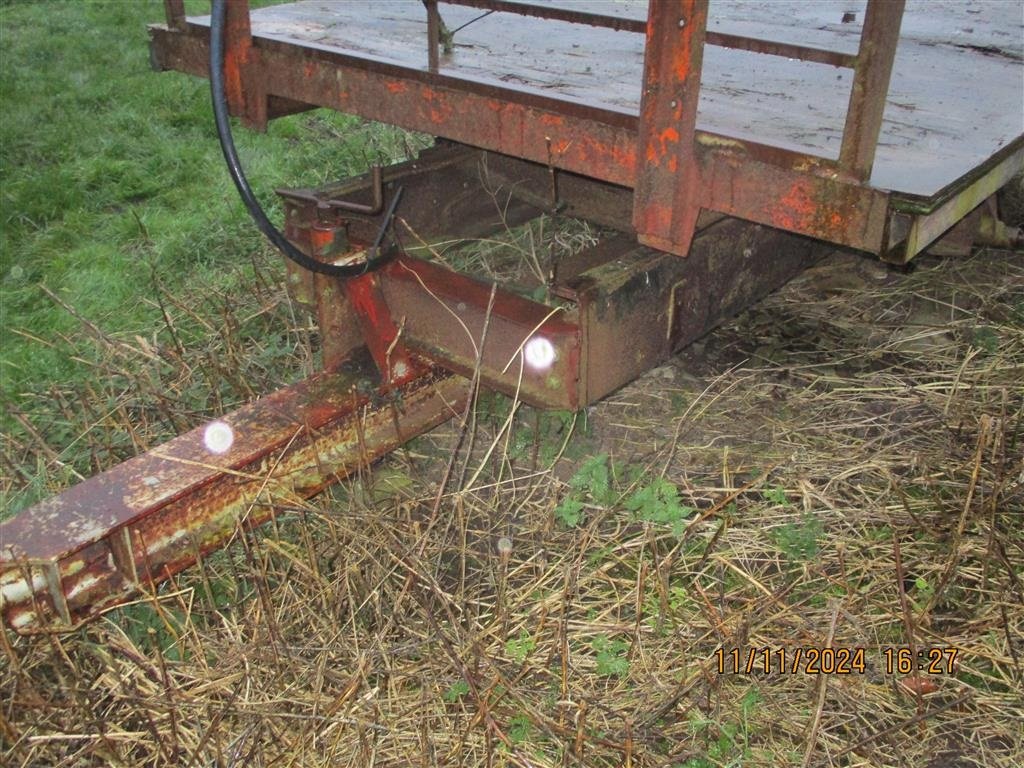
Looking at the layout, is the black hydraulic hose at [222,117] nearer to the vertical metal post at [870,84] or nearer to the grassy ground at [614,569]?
the grassy ground at [614,569]

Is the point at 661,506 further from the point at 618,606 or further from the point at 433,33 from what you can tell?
the point at 433,33

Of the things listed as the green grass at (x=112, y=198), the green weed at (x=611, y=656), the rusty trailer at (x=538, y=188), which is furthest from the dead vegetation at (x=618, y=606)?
the green grass at (x=112, y=198)

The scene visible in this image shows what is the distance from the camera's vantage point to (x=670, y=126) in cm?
207

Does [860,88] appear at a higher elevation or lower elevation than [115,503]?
higher

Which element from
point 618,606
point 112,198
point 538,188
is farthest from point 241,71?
point 112,198

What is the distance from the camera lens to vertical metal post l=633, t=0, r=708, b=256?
6.43ft

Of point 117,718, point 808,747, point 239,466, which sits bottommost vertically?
point 117,718

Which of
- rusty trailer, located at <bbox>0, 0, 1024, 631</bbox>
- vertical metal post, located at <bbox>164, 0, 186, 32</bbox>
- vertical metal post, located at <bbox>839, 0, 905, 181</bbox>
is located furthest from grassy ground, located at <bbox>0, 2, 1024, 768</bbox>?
vertical metal post, located at <bbox>164, 0, 186, 32</bbox>

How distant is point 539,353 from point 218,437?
875 mm

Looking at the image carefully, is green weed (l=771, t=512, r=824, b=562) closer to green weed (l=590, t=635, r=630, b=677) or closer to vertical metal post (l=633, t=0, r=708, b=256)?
green weed (l=590, t=635, r=630, b=677)

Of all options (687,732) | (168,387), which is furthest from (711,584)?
(168,387)

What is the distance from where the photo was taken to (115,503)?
7.85 feet

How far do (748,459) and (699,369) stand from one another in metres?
0.56

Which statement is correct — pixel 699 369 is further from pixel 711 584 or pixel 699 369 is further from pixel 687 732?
pixel 687 732
